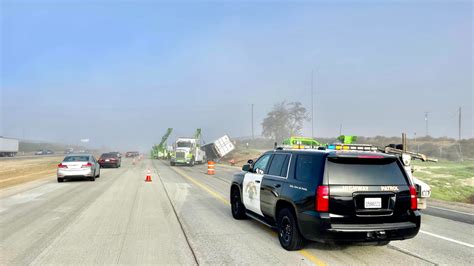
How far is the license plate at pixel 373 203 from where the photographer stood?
5.96m

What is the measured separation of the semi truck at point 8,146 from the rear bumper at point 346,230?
8447 cm

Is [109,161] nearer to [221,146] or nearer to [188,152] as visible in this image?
[188,152]

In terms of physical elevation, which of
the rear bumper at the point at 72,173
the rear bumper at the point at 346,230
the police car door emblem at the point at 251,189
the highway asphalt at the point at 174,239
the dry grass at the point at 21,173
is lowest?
the dry grass at the point at 21,173

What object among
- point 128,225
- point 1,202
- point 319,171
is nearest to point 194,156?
point 1,202

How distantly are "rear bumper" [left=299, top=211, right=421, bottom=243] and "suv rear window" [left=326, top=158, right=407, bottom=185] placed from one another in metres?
0.62

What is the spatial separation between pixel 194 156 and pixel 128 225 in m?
36.0

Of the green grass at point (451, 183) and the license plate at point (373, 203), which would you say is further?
the green grass at point (451, 183)

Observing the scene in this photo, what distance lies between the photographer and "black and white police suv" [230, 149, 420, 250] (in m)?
5.86

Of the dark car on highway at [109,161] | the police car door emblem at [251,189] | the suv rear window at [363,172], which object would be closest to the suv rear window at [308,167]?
the suv rear window at [363,172]

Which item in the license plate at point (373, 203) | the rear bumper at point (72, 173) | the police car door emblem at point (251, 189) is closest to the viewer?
the license plate at point (373, 203)

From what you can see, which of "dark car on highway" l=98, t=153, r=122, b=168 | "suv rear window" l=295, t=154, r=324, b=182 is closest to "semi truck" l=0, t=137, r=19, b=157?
"dark car on highway" l=98, t=153, r=122, b=168

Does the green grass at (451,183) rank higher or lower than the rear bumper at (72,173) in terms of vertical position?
lower

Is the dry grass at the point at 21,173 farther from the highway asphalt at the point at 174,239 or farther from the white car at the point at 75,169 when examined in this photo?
the highway asphalt at the point at 174,239

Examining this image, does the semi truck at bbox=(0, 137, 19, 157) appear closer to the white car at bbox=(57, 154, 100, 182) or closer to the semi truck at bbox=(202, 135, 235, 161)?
the semi truck at bbox=(202, 135, 235, 161)
